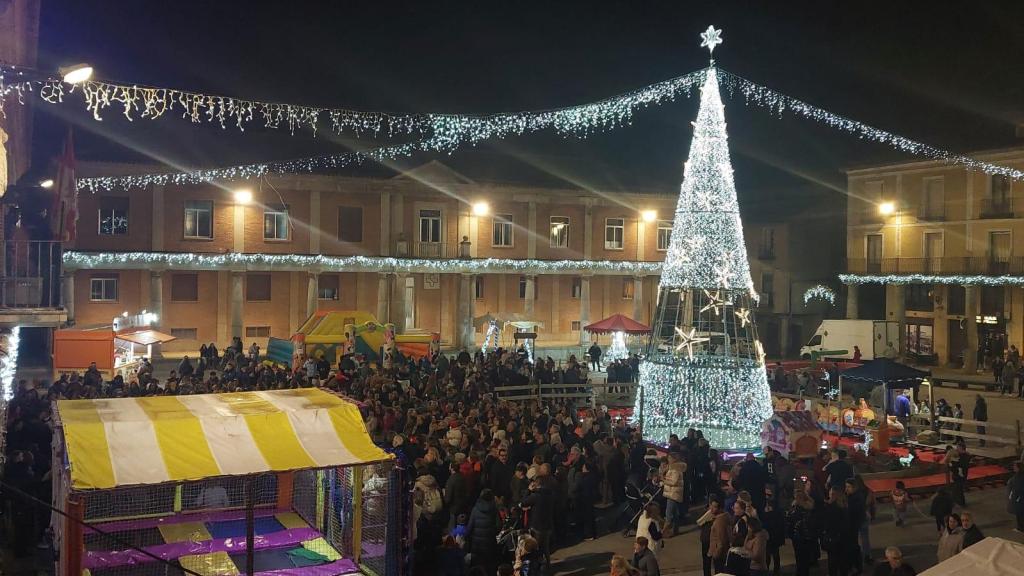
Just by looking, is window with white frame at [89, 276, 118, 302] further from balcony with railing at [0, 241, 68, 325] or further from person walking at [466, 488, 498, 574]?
person walking at [466, 488, 498, 574]

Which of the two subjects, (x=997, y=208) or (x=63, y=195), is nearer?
(x=63, y=195)

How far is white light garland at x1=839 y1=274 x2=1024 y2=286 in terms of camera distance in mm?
36469

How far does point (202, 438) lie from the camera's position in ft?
26.8

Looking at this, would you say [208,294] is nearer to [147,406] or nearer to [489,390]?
[489,390]

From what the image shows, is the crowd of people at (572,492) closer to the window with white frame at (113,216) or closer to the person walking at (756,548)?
the person walking at (756,548)

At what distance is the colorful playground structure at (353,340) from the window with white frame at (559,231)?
1703 cm

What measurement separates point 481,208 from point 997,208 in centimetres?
2362

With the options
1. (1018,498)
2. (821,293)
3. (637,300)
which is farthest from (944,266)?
(1018,498)

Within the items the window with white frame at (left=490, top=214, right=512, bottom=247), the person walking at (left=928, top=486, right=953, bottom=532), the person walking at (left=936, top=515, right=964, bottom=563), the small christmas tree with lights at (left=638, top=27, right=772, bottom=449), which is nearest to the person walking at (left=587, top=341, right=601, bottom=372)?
the window with white frame at (left=490, top=214, right=512, bottom=247)

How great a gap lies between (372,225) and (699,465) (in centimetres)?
2735

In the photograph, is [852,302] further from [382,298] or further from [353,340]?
[353,340]

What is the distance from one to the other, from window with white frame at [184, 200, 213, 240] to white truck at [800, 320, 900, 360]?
25.1 m

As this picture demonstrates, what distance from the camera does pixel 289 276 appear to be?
1500 inches

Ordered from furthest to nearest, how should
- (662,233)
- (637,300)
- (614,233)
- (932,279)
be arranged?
(662,233) → (614,233) → (637,300) → (932,279)
